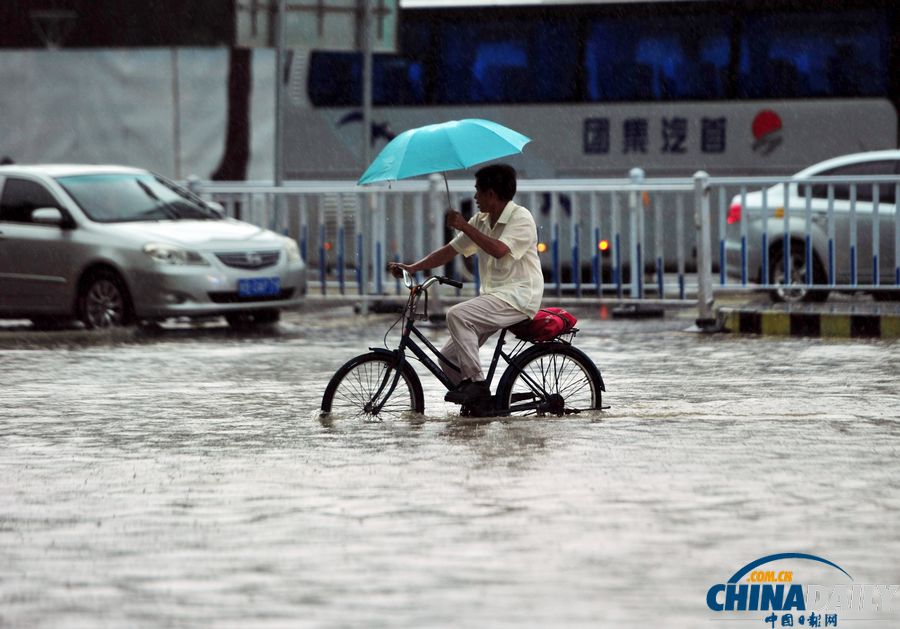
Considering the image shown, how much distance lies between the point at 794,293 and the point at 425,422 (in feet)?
30.7

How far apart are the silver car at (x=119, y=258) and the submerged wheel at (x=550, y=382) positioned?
7.41 metres

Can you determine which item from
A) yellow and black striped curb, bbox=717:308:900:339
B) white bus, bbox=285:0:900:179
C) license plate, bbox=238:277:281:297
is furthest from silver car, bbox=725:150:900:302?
white bus, bbox=285:0:900:179

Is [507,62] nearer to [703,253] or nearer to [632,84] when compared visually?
[632,84]

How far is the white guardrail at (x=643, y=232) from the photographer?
16.9 m

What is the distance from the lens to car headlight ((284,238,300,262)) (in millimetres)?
17938

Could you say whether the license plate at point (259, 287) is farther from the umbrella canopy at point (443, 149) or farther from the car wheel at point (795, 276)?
the umbrella canopy at point (443, 149)

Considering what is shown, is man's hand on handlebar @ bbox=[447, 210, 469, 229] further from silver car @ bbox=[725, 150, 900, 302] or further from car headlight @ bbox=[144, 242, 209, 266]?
silver car @ bbox=[725, 150, 900, 302]

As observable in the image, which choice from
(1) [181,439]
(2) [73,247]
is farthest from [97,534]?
(2) [73,247]

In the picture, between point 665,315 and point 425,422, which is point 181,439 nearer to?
point 425,422

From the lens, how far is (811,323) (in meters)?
16.1

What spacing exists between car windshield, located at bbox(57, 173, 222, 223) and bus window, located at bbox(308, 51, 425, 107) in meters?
7.03

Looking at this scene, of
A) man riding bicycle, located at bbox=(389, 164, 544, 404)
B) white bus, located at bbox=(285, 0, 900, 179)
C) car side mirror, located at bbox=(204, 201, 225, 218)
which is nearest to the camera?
man riding bicycle, located at bbox=(389, 164, 544, 404)

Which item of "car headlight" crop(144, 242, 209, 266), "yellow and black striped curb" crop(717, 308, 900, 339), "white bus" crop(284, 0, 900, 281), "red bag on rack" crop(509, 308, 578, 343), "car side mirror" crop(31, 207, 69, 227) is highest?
"white bus" crop(284, 0, 900, 281)

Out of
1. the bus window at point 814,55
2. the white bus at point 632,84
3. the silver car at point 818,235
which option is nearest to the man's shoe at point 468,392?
the silver car at point 818,235
